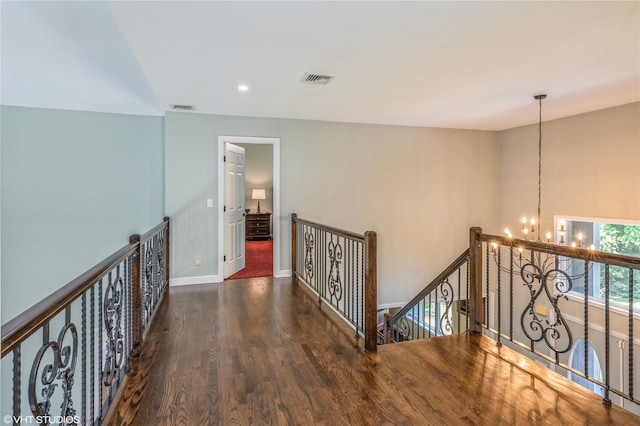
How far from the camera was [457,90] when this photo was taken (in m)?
3.84

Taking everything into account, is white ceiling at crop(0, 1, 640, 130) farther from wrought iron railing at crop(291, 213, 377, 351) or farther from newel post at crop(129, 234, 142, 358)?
newel post at crop(129, 234, 142, 358)

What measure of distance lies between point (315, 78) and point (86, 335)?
108 inches

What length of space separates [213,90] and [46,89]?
6.49 ft

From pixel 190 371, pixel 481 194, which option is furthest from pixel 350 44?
pixel 481 194

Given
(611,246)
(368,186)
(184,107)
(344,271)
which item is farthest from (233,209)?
(611,246)

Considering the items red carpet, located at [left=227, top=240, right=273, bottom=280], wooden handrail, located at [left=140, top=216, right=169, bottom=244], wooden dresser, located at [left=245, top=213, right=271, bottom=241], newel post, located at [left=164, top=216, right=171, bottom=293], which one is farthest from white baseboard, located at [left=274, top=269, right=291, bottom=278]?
wooden dresser, located at [left=245, top=213, right=271, bottom=241]

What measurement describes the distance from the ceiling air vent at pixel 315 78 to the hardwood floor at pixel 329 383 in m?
2.35

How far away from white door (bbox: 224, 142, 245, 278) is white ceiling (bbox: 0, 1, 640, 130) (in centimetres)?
87

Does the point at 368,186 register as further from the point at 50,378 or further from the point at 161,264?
the point at 50,378

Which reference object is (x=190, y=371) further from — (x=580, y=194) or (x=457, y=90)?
(x=580, y=194)

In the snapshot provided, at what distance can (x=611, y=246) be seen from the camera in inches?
190

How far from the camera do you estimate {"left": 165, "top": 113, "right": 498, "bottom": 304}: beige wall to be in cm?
483

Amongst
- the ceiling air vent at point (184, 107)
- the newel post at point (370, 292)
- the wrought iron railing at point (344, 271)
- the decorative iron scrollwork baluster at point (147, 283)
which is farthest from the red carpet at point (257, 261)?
the newel post at point (370, 292)

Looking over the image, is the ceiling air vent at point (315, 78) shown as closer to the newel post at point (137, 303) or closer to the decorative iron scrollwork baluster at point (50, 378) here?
the newel post at point (137, 303)
